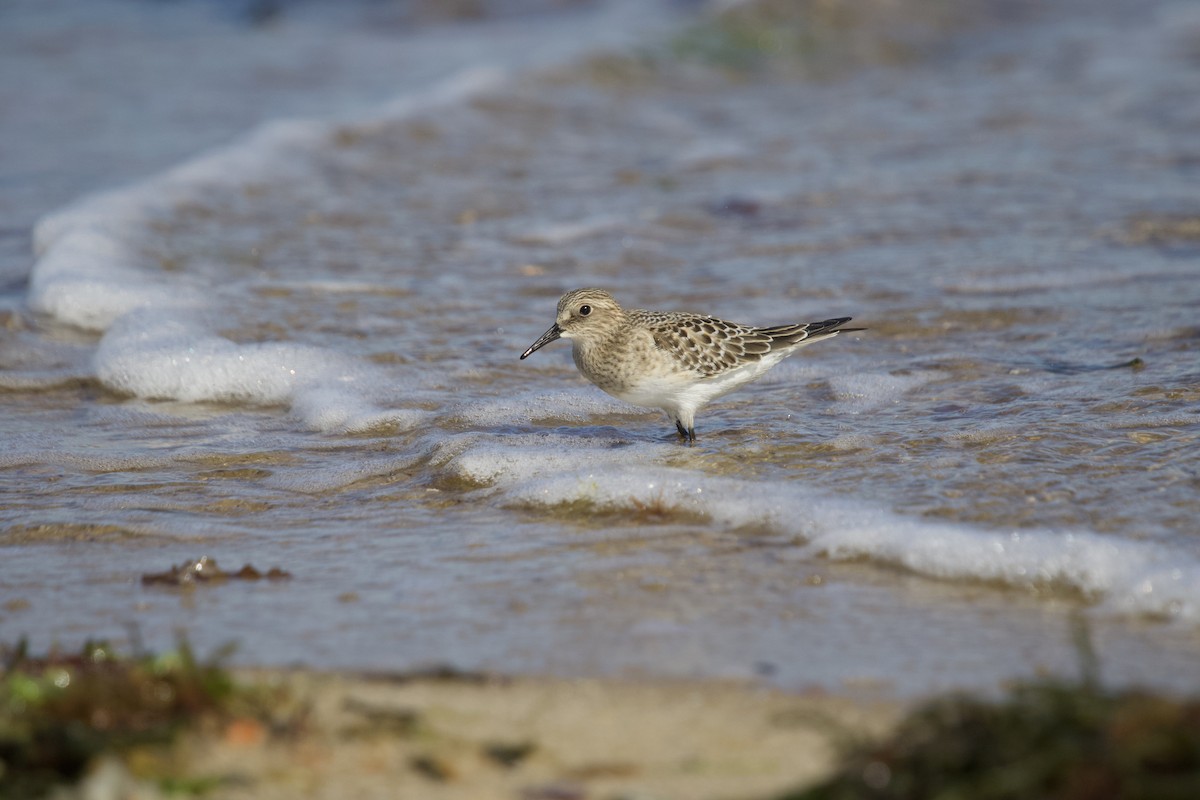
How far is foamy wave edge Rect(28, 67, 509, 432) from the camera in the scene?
6.48m

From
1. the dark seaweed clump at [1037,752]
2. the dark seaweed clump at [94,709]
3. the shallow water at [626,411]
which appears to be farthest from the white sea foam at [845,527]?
the dark seaweed clump at [94,709]

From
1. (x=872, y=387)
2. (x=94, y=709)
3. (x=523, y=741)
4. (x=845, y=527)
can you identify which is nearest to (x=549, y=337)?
(x=872, y=387)

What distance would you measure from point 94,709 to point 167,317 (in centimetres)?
457

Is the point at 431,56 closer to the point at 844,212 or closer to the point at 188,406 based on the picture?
the point at 844,212

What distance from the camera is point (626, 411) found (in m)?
6.52

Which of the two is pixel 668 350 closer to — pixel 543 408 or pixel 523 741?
pixel 543 408

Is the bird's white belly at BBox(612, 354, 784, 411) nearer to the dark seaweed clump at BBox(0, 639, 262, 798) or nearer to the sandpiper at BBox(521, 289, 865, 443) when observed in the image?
the sandpiper at BBox(521, 289, 865, 443)

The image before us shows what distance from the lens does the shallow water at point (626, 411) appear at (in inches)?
155

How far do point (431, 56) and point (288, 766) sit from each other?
14.8 m

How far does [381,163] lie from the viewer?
459 inches

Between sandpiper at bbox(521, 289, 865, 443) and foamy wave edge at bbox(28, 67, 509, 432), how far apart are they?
84cm

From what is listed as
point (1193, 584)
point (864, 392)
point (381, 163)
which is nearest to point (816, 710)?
point (1193, 584)

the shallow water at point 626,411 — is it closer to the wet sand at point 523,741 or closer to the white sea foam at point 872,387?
the white sea foam at point 872,387

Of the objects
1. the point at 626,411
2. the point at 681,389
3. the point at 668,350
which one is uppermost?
the point at 668,350
